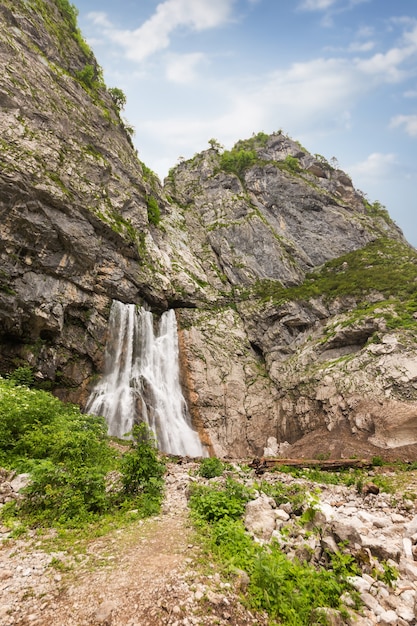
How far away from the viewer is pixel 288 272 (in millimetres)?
34875

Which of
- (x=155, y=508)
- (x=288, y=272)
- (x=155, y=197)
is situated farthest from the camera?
(x=155, y=197)

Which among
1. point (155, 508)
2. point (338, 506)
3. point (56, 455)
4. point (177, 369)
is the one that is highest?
point (177, 369)

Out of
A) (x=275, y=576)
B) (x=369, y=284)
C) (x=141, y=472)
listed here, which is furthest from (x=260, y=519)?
(x=369, y=284)

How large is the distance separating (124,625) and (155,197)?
39677 mm

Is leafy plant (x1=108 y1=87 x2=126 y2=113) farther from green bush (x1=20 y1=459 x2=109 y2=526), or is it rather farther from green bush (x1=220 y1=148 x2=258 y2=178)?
green bush (x1=20 y1=459 x2=109 y2=526)

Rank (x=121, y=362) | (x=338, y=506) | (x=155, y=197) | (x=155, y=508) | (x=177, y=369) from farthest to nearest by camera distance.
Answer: (x=155, y=197), (x=177, y=369), (x=121, y=362), (x=338, y=506), (x=155, y=508)

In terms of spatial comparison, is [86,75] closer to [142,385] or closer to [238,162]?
[238,162]

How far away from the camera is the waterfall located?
798 inches

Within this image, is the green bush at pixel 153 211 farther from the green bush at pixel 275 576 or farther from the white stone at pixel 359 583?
the white stone at pixel 359 583

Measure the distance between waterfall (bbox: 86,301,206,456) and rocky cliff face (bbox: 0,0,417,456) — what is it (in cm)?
104

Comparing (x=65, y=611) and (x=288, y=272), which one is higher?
(x=288, y=272)

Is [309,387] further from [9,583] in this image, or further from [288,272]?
[9,583]

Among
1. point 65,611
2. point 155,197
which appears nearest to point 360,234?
point 155,197

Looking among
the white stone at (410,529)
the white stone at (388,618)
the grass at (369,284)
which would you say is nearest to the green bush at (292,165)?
the grass at (369,284)
